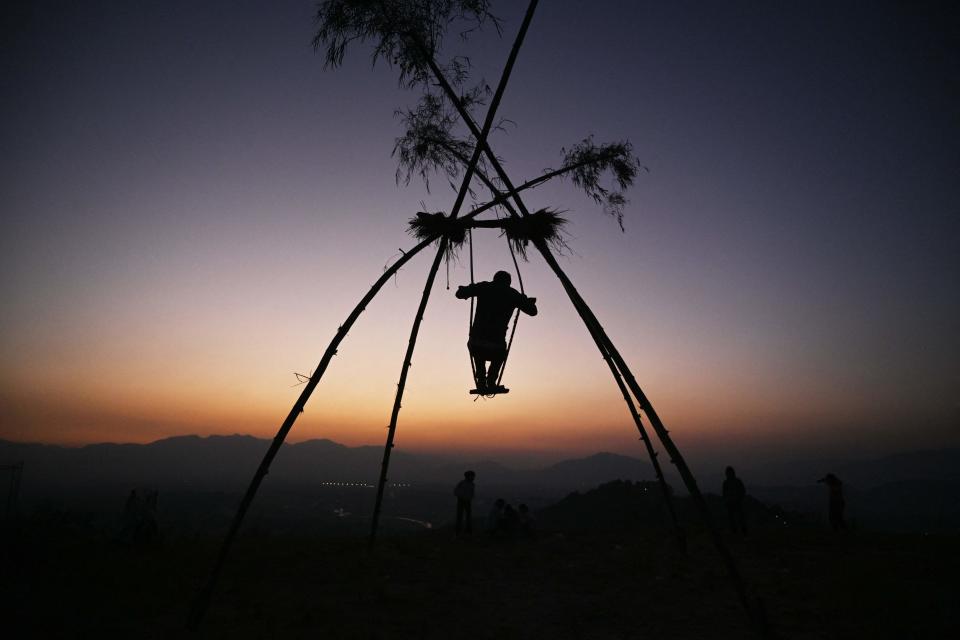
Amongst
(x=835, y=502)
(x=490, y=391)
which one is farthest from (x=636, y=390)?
(x=835, y=502)

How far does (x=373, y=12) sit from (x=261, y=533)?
487 inches

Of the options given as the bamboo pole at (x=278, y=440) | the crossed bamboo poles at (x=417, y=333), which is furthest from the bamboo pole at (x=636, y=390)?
the bamboo pole at (x=278, y=440)

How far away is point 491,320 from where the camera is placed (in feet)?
23.9

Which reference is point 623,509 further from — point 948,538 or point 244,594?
point 244,594

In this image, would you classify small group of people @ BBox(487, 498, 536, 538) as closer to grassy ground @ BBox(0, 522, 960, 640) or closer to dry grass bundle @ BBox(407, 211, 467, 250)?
grassy ground @ BBox(0, 522, 960, 640)

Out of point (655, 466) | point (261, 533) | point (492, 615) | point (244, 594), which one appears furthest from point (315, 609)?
point (261, 533)

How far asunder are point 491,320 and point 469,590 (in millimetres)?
4517

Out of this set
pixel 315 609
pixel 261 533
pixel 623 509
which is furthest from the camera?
pixel 623 509

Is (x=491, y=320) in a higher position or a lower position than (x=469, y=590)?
higher

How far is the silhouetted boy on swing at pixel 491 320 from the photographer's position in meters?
7.24

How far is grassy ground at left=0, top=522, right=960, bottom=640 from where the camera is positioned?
5.61m

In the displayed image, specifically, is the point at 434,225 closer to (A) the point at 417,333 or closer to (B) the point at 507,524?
(A) the point at 417,333

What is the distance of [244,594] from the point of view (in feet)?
22.6

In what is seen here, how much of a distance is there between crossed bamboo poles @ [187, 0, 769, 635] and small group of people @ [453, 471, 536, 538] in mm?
5108
